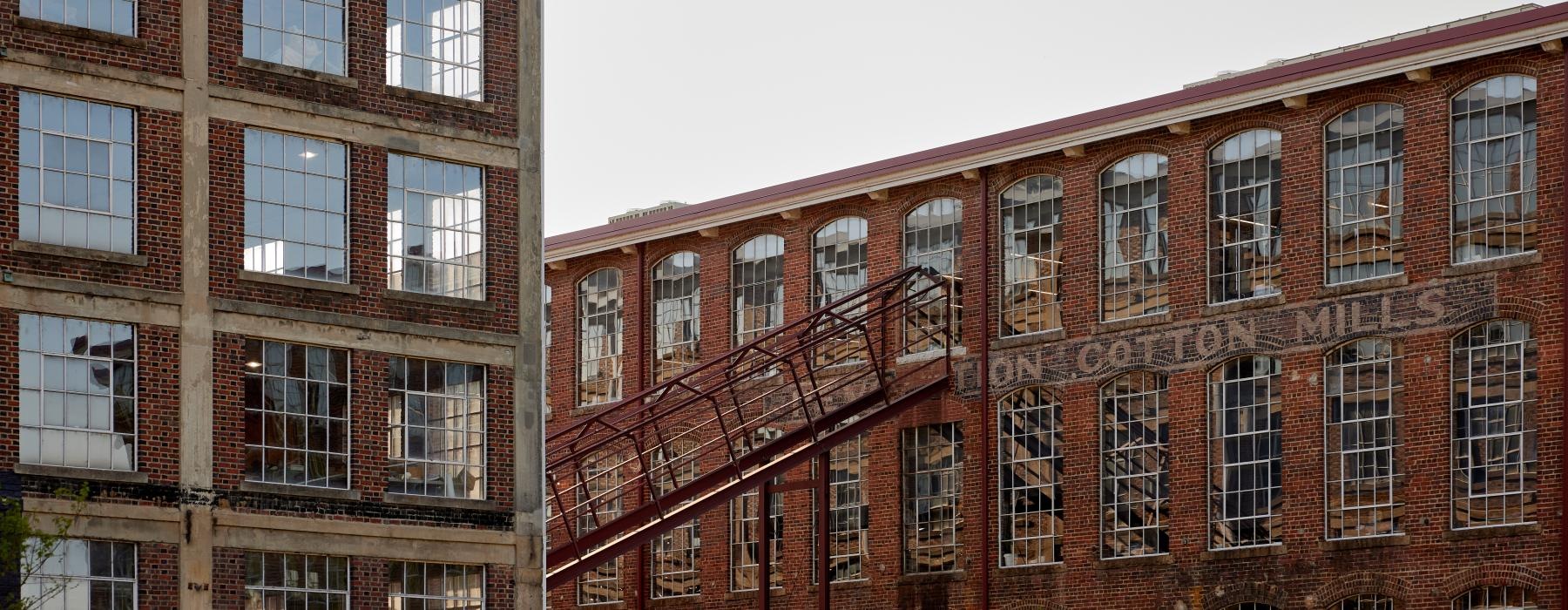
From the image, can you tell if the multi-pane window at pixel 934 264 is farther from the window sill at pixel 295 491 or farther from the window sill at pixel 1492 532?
the window sill at pixel 295 491

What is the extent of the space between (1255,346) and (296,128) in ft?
45.9

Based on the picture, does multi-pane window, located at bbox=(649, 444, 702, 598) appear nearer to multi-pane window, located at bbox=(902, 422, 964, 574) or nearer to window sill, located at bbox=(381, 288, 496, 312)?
multi-pane window, located at bbox=(902, 422, 964, 574)

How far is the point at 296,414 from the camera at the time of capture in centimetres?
2895

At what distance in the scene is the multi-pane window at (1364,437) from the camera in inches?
1310

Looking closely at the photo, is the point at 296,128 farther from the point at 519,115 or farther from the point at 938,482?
the point at 938,482

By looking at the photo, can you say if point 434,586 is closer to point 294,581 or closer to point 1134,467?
point 294,581

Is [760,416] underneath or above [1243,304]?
underneath

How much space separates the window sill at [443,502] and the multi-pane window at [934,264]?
34.7ft

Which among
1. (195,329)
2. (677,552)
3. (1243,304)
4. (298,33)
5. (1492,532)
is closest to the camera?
(195,329)

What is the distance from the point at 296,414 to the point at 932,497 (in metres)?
13.2

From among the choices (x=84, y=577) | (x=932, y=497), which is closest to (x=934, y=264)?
(x=932, y=497)

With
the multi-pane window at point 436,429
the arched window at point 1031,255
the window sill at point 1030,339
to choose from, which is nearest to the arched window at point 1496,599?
the window sill at point 1030,339

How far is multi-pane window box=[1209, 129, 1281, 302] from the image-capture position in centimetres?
3512

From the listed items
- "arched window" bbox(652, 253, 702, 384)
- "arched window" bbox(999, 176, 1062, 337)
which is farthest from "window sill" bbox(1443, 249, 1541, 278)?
"arched window" bbox(652, 253, 702, 384)
